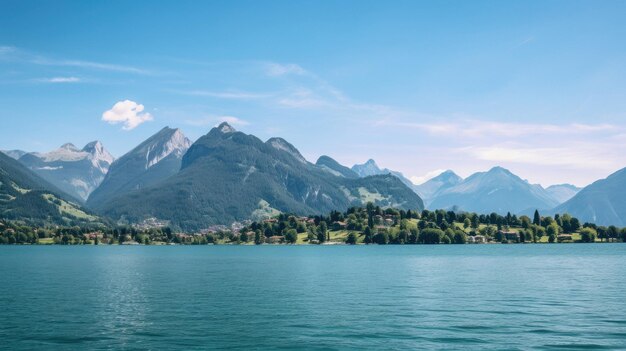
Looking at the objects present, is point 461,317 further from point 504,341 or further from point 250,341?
point 250,341

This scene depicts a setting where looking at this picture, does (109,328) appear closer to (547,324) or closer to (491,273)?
(547,324)

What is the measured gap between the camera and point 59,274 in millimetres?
118688

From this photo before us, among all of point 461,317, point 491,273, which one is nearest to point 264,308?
point 461,317

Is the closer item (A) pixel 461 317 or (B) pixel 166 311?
(A) pixel 461 317

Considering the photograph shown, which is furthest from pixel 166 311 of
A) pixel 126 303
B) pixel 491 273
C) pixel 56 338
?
pixel 491 273

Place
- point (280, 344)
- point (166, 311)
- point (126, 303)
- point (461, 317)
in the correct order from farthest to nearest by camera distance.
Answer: point (126, 303)
point (166, 311)
point (461, 317)
point (280, 344)

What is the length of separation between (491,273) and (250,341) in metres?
78.8

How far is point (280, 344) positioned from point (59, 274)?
88.2 metres

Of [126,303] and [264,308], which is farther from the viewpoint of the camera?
[126,303]

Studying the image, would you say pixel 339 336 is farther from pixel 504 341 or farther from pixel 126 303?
pixel 126 303

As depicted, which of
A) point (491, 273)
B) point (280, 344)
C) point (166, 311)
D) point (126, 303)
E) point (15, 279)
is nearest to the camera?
point (280, 344)

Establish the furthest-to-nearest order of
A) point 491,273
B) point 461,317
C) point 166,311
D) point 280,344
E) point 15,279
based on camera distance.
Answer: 1. point 491,273
2. point 15,279
3. point 166,311
4. point 461,317
5. point 280,344

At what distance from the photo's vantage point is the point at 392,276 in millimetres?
109938

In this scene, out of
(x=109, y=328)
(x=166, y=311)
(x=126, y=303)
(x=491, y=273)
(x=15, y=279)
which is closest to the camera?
(x=109, y=328)
